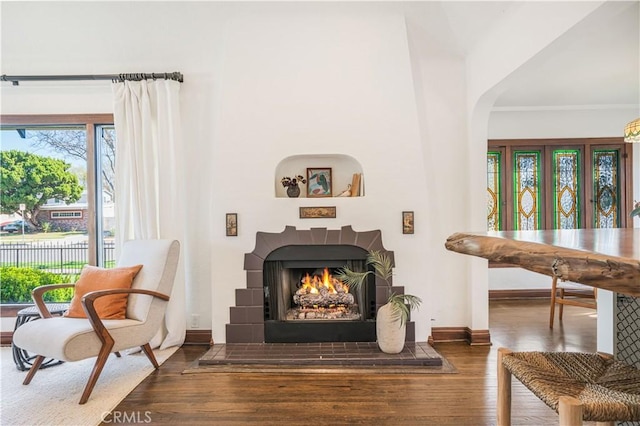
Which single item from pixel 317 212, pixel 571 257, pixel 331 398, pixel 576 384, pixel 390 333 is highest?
pixel 317 212

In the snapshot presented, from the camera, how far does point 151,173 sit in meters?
3.52

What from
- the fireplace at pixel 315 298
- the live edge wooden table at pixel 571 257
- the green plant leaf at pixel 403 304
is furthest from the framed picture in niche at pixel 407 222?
the live edge wooden table at pixel 571 257

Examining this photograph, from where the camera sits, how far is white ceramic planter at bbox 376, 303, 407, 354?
10.2 feet

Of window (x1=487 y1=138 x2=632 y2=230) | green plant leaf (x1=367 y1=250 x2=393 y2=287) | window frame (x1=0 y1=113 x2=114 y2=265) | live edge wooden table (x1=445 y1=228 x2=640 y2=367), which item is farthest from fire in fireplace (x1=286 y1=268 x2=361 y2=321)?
window (x1=487 y1=138 x2=632 y2=230)

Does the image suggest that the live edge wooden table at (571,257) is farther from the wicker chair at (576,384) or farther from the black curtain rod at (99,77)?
the black curtain rod at (99,77)

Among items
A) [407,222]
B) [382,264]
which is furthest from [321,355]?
[407,222]

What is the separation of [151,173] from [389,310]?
2.44 metres

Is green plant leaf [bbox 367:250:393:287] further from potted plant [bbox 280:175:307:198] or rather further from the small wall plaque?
potted plant [bbox 280:175:307:198]

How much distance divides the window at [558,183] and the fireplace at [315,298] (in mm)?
3000

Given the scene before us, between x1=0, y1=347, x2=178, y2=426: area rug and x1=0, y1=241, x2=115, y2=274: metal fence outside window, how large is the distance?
2.99 ft

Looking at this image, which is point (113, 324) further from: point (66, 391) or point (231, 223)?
point (231, 223)

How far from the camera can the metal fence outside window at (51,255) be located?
3850mm

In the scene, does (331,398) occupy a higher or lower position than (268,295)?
lower

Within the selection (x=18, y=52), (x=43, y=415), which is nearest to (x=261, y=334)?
(x=43, y=415)
